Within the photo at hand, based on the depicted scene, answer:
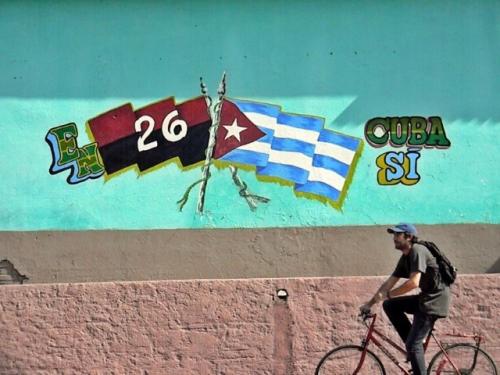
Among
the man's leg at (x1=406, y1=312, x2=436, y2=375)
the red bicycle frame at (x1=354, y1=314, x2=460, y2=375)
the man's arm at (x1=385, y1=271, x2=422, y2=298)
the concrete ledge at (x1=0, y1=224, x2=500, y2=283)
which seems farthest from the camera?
the concrete ledge at (x1=0, y1=224, x2=500, y2=283)

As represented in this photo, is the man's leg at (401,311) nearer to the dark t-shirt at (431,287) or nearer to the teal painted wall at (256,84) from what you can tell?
the dark t-shirt at (431,287)

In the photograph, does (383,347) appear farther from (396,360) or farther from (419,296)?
(419,296)

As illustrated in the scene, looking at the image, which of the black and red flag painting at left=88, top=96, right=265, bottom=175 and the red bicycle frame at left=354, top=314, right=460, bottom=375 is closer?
the red bicycle frame at left=354, top=314, right=460, bottom=375

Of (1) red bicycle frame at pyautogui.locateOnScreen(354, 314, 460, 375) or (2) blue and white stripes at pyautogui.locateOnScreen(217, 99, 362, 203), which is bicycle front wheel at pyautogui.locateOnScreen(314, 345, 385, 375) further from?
(2) blue and white stripes at pyautogui.locateOnScreen(217, 99, 362, 203)

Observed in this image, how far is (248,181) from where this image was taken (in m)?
7.91

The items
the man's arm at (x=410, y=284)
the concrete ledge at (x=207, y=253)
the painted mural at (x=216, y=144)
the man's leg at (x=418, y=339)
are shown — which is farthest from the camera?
the painted mural at (x=216, y=144)

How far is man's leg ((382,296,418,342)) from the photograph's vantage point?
21.1 ft

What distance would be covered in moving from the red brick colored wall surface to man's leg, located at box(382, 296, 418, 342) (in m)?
1.07

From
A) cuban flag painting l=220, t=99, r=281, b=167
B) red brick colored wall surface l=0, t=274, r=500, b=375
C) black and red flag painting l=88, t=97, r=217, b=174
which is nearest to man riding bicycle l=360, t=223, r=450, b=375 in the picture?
red brick colored wall surface l=0, t=274, r=500, b=375

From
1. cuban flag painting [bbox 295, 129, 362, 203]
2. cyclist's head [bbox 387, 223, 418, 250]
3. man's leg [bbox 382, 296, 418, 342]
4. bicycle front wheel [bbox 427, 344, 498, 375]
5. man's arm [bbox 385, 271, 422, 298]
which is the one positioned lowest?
bicycle front wheel [bbox 427, 344, 498, 375]

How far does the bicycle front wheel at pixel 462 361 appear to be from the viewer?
6.62 m

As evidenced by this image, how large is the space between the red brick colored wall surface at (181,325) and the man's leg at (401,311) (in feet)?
3.51

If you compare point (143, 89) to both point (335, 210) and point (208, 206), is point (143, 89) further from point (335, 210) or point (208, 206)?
point (335, 210)

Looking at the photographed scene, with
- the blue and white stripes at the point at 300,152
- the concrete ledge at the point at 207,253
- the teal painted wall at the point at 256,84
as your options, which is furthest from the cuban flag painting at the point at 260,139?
the concrete ledge at the point at 207,253
